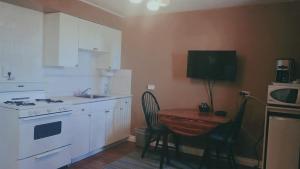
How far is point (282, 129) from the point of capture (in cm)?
280

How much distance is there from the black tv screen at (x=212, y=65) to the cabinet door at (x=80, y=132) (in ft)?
5.72

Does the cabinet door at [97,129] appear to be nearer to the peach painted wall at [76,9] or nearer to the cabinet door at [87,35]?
the cabinet door at [87,35]

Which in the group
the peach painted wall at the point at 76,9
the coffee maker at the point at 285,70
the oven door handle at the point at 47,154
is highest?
the peach painted wall at the point at 76,9

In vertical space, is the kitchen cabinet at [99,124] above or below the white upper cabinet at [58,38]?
below

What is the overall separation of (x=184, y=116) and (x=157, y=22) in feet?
6.13

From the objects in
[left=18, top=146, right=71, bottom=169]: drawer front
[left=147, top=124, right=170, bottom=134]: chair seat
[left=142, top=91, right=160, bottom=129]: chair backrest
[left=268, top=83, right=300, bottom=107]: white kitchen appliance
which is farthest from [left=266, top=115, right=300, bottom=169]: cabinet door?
[left=18, top=146, right=71, bottom=169]: drawer front

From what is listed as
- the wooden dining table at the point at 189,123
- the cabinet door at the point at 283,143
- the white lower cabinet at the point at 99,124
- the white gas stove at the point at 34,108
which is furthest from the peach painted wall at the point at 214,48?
the white gas stove at the point at 34,108

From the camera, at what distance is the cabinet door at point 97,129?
12.0ft

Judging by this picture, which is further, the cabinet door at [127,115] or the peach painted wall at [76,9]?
the cabinet door at [127,115]

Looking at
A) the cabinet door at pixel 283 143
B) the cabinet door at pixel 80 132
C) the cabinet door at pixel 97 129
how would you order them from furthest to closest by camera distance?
the cabinet door at pixel 97 129, the cabinet door at pixel 80 132, the cabinet door at pixel 283 143

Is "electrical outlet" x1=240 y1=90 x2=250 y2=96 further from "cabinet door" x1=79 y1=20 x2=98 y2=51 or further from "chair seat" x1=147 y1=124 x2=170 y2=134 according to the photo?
"cabinet door" x1=79 y1=20 x2=98 y2=51

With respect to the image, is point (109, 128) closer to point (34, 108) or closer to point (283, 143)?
point (34, 108)

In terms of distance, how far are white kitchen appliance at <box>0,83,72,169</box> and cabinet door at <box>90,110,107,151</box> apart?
53 centimetres

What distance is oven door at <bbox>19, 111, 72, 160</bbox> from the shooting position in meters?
2.60
